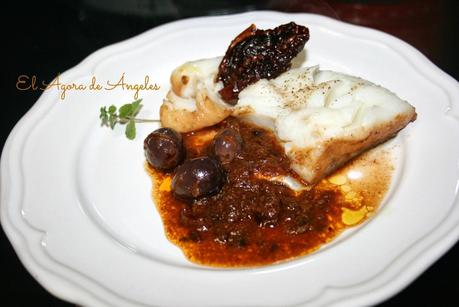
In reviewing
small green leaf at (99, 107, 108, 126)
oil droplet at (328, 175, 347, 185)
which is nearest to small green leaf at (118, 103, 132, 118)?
small green leaf at (99, 107, 108, 126)

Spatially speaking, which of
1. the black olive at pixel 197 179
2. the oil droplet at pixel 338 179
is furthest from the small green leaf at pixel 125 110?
the oil droplet at pixel 338 179

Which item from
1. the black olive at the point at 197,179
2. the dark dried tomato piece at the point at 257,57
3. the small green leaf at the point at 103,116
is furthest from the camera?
the small green leaf at the point at 103,116

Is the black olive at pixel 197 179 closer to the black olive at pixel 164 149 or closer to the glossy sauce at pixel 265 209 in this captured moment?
the glossy sauce at pixel 265 209

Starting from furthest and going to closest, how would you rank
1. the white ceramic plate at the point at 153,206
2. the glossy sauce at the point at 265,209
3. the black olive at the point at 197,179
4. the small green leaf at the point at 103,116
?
the small green leaf at the point at 103,116
the black olive at the point at 197,179
the glossy sauce at the point at 265,209
the white ceramic plate at the point at 153,206

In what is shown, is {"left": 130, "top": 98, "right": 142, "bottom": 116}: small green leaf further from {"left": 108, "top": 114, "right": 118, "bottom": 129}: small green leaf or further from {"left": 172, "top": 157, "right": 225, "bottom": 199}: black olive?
{"left": 172, "top": 157, "right": 225, "bottom": 199}: black olive

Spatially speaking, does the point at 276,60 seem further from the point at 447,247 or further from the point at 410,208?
the point at 447,247

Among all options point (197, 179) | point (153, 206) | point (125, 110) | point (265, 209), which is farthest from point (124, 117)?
point (265, 209)
